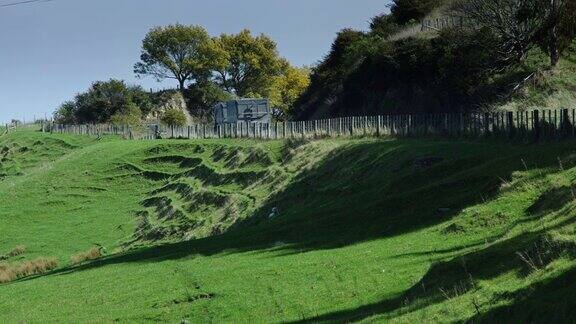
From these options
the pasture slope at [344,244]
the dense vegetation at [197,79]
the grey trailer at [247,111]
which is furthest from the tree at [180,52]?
the pasture slope at [344,244]

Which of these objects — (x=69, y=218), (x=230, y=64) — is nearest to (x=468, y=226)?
(x=69, y=218)

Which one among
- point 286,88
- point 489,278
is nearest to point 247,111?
point 286,88

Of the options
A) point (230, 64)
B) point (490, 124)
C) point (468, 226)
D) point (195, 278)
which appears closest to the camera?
point (468, 226)

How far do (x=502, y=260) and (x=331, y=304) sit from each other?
4.82m

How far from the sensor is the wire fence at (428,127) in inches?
1231

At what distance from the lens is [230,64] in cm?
14212

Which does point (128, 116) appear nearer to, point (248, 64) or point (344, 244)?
point (248, 64)

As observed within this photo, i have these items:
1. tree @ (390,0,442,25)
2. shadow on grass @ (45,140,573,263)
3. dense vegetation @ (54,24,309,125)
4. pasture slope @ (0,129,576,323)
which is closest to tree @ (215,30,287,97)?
dense vegetation @ (54,24,309,125)

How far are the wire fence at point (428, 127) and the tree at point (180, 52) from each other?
49.2 metres

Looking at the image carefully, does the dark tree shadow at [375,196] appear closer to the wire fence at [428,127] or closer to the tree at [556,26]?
the wire fence at [428,127]

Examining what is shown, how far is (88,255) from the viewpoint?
151 feet

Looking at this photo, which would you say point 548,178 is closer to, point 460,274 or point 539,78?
point 460,274

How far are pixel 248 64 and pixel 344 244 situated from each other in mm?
119309

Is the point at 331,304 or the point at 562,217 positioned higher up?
the point at 562,217
